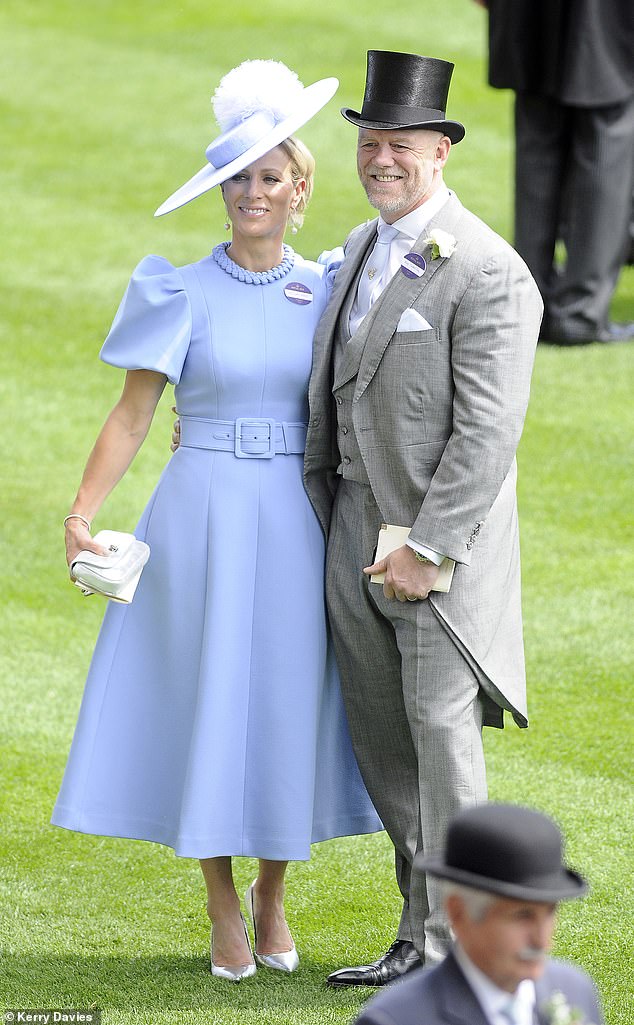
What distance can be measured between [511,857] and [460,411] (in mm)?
1603

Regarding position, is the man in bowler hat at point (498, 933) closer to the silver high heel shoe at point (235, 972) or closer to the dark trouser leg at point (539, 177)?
the silver high heel shoe at point (235, 972)

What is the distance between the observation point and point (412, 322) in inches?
135

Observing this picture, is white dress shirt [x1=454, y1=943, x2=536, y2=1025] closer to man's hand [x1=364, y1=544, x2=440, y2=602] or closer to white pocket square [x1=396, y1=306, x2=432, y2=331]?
man's hand [x1=364, y1=544, x2=440, y2=602]

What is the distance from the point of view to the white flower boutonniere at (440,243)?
3404 mm

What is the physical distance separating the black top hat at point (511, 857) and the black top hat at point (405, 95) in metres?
1.92

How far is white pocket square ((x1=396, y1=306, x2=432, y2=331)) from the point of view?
342cm

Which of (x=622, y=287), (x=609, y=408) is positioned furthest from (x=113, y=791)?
(x=622, y=287)

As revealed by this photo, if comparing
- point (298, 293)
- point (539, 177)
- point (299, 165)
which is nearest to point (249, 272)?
point (298, 293)

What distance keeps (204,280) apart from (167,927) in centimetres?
169

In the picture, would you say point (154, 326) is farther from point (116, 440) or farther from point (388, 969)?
point (388, 969)

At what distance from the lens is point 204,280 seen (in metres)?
3.70

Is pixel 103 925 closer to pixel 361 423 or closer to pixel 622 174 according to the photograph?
pixel 361 423

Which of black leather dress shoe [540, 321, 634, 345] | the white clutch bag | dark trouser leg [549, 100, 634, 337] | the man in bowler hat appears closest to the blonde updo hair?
the white clutch bag

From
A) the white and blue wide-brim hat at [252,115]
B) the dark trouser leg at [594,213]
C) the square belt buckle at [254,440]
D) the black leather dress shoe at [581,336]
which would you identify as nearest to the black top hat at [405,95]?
the white and blue wide-brim hat at [252,115]
